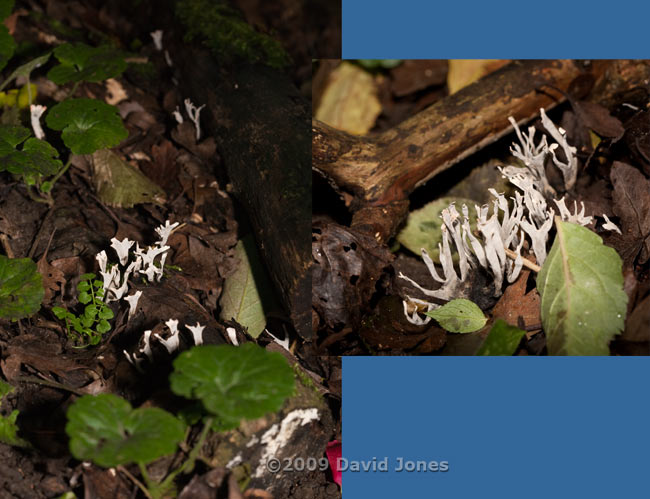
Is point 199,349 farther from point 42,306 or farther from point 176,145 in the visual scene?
point 176,145

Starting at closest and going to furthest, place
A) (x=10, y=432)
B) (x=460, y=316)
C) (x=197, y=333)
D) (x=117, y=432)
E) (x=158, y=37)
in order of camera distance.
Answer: (x=117, y=432) → (x=10, y=432) → (x=197, y=333) → (x=460, y=316) → (x=158, y=37)

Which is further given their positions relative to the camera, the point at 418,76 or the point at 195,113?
the point at 418,76

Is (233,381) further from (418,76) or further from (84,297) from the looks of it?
(418,76)

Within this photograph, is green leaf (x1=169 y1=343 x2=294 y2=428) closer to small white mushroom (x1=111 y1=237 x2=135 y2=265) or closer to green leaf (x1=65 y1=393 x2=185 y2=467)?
green leaf (x1=65 y1=393 x2=185 y2=467)

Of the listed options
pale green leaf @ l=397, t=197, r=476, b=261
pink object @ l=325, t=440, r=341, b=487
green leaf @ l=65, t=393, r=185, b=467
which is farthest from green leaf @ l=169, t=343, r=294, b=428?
pale green leaf @ l=397, t=197, r=476, b=261

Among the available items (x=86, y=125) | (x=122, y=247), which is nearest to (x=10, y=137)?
(x=86, y=125)

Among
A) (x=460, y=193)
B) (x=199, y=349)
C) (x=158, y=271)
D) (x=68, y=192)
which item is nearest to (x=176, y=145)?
(x=68, y=192)
